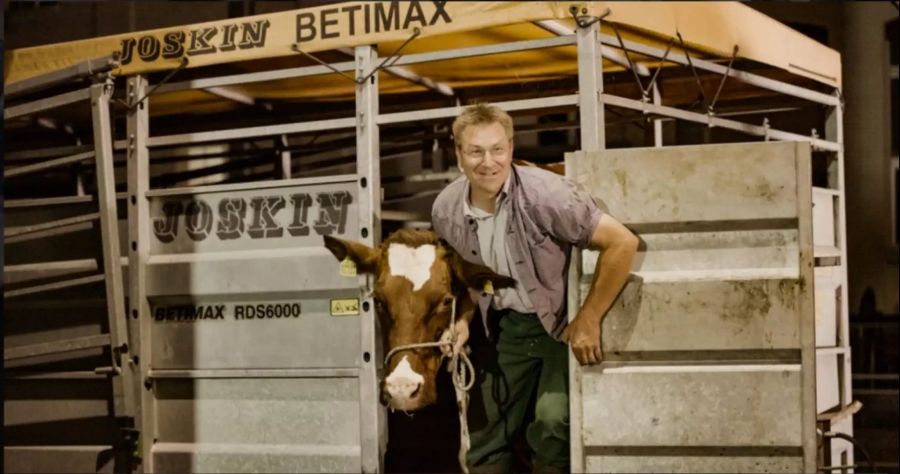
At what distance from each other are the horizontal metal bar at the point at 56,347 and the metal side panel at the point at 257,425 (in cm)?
42

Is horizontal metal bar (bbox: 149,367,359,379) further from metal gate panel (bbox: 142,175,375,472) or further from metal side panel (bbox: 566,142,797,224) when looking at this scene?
metal side panel (bbox: 566,142,797,224)

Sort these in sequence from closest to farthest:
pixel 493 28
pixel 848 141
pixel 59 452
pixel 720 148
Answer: pixel 720 148 < pixel 493 28 < pixel 59 452 < pixel 848 141

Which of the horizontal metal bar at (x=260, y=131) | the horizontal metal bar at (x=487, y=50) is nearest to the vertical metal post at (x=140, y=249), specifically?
the horizontal metal bar at (x=260, y=131)

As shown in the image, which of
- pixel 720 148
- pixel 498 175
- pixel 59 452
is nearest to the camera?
pixel 720 148

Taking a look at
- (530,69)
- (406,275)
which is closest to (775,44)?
(530,69)

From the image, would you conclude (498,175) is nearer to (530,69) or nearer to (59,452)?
(530,69)

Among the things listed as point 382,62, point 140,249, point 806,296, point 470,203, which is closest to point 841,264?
point 806,296

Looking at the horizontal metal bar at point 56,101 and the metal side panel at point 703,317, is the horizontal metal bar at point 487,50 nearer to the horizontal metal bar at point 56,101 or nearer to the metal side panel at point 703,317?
the metal side panel at point 703,317

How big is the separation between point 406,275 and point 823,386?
9.25 ft

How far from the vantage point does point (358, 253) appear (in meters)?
5.41

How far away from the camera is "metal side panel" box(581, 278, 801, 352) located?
451cm

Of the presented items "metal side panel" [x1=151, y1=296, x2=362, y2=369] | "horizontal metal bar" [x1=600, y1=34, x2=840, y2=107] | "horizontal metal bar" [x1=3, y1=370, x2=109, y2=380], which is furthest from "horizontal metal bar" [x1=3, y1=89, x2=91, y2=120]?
"horizontal metal bar" [x1=600, y1=34, x2=840, y2=107]

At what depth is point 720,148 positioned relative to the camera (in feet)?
15.0

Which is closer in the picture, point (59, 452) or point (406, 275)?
point (406, 275)
